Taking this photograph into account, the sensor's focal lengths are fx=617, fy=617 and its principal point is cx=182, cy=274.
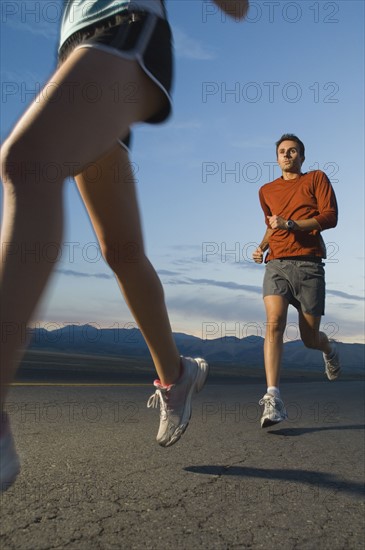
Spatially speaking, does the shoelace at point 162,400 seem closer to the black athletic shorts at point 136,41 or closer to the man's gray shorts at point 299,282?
the black athletic shorts at point 136,41

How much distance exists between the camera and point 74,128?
1.48m

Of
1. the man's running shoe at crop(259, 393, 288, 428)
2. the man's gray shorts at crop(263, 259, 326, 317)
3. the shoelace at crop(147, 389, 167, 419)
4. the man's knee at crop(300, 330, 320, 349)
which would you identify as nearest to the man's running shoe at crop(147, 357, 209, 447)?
the shoelace at crop(147, 389, 167, 419)

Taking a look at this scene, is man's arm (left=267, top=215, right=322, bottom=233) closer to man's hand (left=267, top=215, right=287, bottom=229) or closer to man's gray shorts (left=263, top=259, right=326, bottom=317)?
man's hand (left=267, top=215, right=287, bottom=229)

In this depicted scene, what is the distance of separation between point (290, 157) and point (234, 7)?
3133mm

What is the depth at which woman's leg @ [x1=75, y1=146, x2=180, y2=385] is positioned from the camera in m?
1.98

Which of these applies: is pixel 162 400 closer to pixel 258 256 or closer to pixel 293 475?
pixel 293 475

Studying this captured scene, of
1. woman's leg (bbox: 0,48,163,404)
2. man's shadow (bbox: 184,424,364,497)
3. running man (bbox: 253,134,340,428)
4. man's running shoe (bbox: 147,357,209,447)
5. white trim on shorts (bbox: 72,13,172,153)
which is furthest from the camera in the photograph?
running man (bbox: 253,134,340,428)


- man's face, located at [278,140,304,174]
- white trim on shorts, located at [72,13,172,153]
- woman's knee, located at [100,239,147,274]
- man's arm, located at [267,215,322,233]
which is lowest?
woman's knee, located at [100,239,147,274]

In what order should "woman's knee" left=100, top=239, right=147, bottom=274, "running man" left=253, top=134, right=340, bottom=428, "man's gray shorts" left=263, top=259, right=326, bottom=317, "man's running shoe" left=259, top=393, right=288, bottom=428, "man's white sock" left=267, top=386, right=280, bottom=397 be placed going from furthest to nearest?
"man's gray shorts" left=263, top=259, right=326, bottom=317
"running man" left=253, top=134, right=340, bottom=428
"man's white sock" left=267, top=386, right=280, bottom=397
"man's running shoe" left=259, top=393, right=288, bottom=428
"woman's knee" left=100, top=239, right=147, bottom=274

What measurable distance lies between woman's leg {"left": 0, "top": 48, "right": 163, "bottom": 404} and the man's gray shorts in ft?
11.4

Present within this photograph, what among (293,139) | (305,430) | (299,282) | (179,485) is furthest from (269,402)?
(293,139)

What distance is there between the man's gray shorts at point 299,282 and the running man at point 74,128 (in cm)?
307

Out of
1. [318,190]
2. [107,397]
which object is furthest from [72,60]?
[107,397]

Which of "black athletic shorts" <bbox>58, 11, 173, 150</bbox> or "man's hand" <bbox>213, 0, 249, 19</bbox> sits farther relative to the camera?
"man's hand" <bbox>213, 0, 249, 19</bbox>
